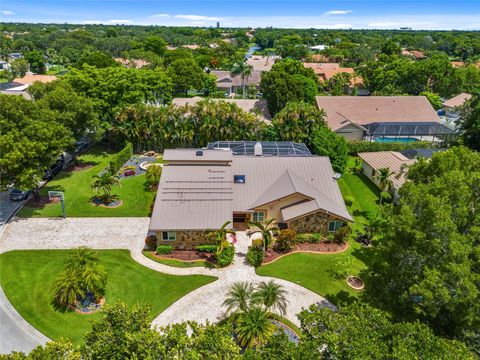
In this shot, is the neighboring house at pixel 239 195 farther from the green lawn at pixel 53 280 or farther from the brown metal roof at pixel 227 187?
the green lawn at pixel 53 280

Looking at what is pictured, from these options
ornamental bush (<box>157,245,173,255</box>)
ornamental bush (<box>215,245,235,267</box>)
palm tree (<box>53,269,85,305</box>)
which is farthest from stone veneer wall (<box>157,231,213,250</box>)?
palm tree (<box>53,269,85,305</box>)

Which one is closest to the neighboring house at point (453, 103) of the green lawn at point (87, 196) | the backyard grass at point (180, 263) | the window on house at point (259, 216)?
→ the window on house at point (259, 216)

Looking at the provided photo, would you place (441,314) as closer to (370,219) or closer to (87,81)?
(370,219)

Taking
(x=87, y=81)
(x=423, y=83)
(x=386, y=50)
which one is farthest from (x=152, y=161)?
A: (x=386, y=50)

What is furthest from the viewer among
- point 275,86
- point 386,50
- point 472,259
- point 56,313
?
point 386,50

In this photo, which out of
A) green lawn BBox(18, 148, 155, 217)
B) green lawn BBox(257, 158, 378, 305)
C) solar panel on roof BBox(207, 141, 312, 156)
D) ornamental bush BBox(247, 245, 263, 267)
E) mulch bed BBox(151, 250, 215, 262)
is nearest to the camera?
green lawn BBox(257, 158, 378, 305)

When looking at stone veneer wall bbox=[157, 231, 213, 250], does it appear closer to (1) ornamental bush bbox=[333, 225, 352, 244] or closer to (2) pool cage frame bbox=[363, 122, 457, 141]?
(1) ornamental bush bbox=[333, 225, 352, 244]

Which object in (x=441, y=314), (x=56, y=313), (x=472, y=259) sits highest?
(x=472, y=259)
